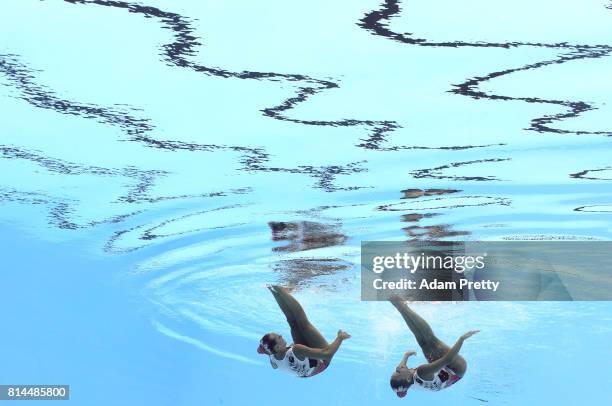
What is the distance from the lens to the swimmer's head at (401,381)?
6.38 m

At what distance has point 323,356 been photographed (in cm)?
619

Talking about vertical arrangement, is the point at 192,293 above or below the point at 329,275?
below

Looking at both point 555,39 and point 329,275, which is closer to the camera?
point 555,39

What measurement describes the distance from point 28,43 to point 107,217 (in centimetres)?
245

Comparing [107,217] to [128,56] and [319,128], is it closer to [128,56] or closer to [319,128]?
[319,128]

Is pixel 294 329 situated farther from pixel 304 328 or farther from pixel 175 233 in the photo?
pixel 175 233

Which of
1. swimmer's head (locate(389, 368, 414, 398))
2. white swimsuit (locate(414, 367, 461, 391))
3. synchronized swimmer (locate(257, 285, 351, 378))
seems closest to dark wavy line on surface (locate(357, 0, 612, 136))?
synchronized swimmer (locate(257, 285, 351, 378))

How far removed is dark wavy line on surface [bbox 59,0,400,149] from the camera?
3.05m

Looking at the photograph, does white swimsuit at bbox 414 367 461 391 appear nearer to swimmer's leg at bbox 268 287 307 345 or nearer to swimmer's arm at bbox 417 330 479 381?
swimmer's arm at bbox 417 330 479 381

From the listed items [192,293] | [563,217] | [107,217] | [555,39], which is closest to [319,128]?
[555,39]

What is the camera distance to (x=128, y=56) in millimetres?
3432

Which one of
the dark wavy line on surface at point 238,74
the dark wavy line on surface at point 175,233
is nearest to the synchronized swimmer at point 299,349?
the dark wavy line on surface at point 175,233

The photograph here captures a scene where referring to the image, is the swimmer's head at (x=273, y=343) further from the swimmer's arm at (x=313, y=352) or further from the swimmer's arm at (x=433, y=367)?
the swimmer's arm at (x=433, y=367)

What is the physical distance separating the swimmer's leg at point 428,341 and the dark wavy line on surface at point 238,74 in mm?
2167
